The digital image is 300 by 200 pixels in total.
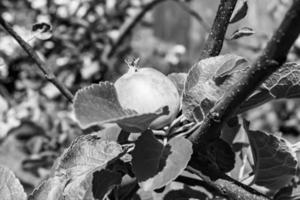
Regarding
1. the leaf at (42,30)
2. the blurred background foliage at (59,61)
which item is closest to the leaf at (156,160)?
the leaf at (42,30)

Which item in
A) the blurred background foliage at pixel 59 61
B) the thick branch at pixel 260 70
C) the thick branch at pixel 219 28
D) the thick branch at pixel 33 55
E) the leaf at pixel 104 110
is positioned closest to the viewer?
the thick branch at pixel 260 70

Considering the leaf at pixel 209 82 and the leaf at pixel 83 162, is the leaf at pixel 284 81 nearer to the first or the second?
the leaf at pixel 209 82

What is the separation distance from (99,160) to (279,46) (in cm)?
24

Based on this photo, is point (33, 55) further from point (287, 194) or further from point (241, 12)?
point (287, 194)

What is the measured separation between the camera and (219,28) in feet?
2.18

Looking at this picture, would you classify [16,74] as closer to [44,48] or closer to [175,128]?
[44,48]

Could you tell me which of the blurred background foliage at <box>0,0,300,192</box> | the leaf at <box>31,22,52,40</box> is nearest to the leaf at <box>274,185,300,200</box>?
the leaf at <box>31,22,52,40</box>

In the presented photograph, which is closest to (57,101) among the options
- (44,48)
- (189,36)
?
(44,48)

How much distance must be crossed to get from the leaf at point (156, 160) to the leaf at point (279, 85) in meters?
0.09

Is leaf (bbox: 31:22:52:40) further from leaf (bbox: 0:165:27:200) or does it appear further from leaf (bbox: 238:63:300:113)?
leaf (bbox: 238:63:300:113)

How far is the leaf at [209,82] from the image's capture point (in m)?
0.60

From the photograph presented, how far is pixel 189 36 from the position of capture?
12.1 feet

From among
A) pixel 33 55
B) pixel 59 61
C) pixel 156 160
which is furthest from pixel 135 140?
pixel 59 61

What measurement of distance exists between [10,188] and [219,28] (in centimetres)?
33
